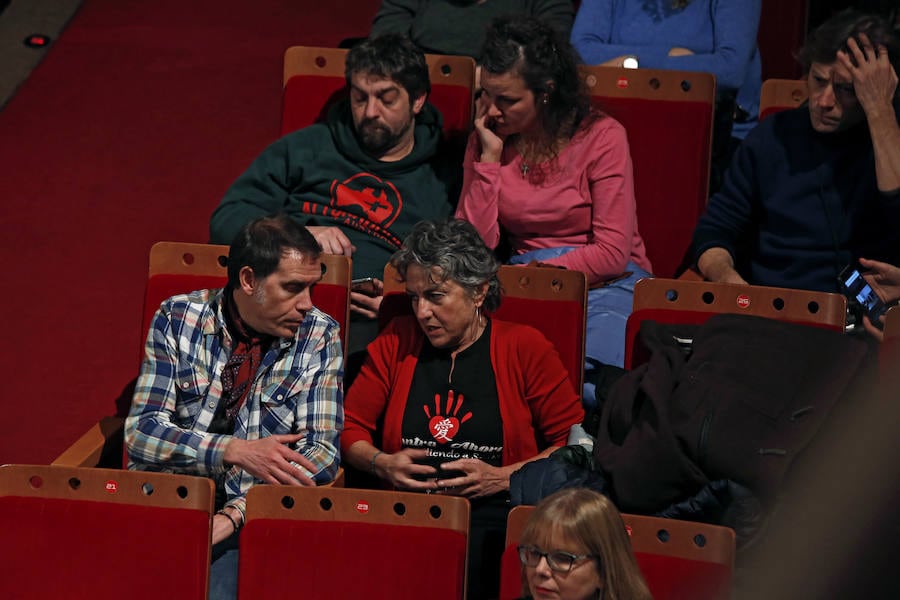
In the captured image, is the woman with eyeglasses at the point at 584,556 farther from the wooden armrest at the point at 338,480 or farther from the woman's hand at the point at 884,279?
the woman's hand at the point at 884,279

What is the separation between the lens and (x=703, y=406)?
1667 mm

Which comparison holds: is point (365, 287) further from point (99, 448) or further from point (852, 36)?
point (852, 36)

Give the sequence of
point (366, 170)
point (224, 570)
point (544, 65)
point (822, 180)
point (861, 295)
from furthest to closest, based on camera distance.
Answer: point (366, 170) < point (544, 65) < point (822, 180) < point (861, 295) < point (224, 570)

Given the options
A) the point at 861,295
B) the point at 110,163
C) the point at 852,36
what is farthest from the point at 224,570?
the point at 110,163

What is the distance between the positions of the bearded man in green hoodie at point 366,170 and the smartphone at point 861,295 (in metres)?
0.69

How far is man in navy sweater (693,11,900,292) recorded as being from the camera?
6.77 ft

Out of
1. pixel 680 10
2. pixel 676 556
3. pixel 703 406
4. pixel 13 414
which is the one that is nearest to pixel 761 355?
pixel 703 406

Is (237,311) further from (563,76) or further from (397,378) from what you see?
(563,76)

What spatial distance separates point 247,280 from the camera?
1877 mm

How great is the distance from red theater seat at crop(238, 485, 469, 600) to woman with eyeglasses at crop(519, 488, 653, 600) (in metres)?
0.17

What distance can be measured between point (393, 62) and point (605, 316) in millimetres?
552

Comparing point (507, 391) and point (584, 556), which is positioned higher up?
point (507, 391)

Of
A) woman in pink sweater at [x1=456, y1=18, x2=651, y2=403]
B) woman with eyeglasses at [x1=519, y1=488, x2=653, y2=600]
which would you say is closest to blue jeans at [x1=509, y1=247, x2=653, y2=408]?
woman in pink sweater at [x1=456, y1=18, x2=651, y2=403]

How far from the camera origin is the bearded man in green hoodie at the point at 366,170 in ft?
7.62
